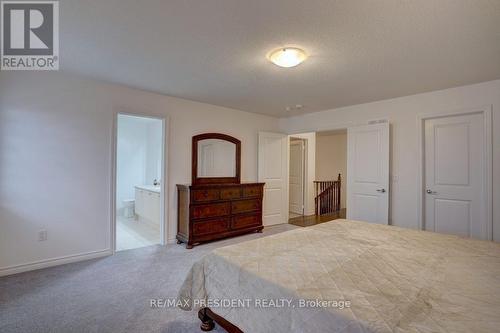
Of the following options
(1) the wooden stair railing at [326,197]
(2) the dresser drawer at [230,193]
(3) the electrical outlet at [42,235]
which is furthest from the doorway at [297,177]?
(3) the electrical outlet at [42,235]

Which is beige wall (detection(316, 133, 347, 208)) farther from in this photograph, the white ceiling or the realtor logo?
the realtor logo

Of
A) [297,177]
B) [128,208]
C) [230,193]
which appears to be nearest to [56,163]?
[230,193]

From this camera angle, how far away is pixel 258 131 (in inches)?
202

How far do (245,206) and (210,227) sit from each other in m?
0.80

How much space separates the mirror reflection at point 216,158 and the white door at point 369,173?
217cm

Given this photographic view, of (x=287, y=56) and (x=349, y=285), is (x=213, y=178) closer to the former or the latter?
(x=287, y=56)

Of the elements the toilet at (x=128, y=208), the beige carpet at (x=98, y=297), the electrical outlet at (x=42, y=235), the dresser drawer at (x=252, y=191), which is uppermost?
the dresser drawer at (x=252, y=191)

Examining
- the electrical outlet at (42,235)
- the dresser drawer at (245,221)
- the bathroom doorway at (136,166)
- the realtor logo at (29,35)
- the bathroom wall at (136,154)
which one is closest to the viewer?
the realtor logo at (29,35)

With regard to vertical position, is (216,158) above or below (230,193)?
above

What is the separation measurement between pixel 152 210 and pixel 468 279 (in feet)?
15.3

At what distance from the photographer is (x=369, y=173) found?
4016 millimetres

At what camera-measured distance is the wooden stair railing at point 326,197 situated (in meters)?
6.50

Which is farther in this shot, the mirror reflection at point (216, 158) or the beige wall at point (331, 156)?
the beige wall at point (331, 156)

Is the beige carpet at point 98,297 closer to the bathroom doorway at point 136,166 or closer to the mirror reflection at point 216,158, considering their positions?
the mirror reflection at point 216,158
